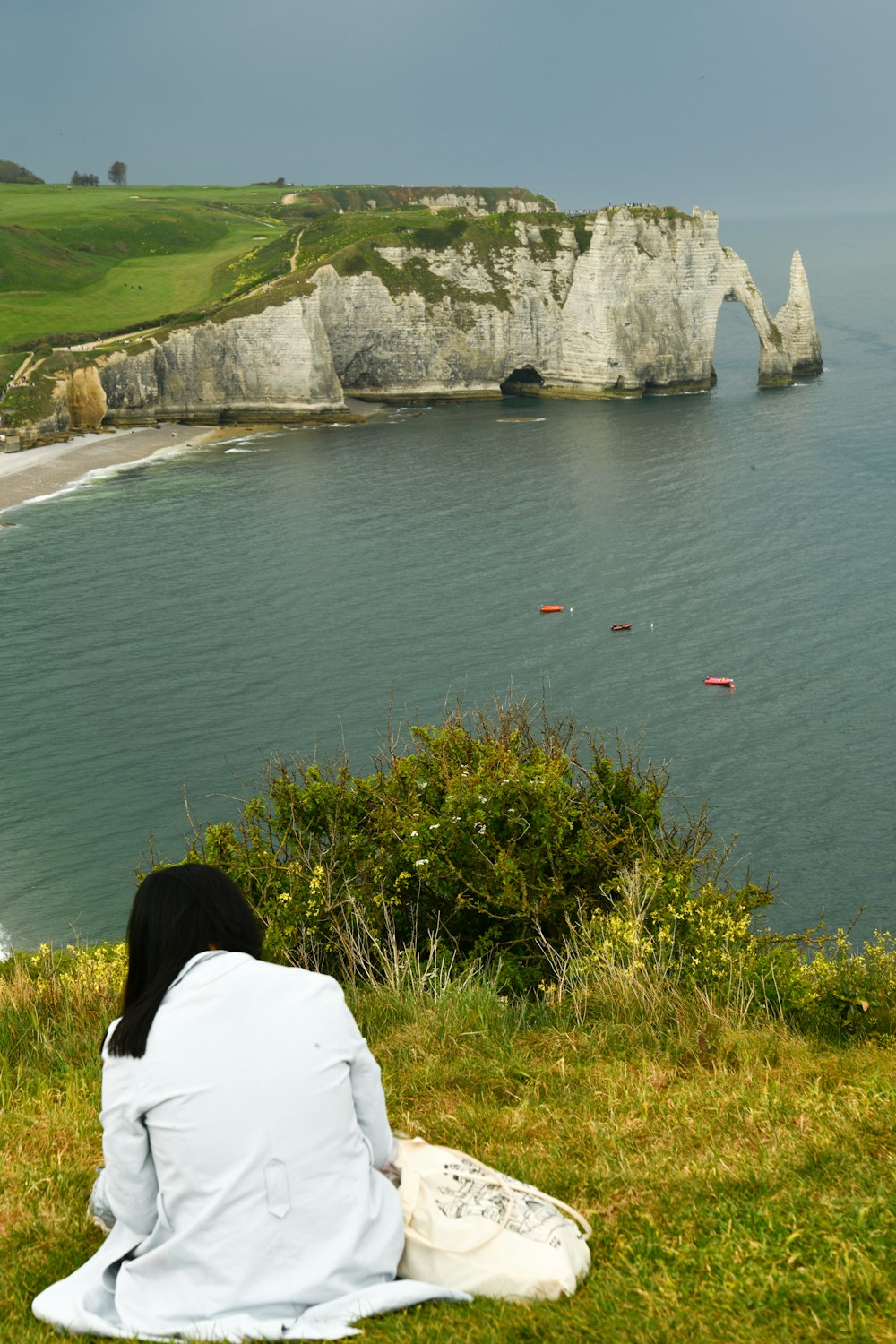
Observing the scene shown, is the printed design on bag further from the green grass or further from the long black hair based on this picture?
the green grass

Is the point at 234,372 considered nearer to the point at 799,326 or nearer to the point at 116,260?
the point at 116,260

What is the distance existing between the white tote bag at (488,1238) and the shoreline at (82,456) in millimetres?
54449

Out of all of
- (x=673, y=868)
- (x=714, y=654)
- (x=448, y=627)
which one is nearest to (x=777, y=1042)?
(x=673, y=868)

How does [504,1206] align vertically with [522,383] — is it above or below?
below

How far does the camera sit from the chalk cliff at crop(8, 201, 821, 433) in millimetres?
76625

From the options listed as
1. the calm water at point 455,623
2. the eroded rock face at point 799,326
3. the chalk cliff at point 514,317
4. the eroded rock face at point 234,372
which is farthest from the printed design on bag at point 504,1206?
the eroded rock face at point 799,326

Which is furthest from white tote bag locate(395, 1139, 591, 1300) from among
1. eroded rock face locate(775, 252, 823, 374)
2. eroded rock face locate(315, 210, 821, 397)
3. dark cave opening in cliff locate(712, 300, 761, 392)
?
dark cave opening in cliff locate(712, 300, 761, 392)

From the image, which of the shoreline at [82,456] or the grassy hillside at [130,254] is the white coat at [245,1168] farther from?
the grassy hillside at [130,254]

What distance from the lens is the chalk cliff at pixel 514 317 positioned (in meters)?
76.6

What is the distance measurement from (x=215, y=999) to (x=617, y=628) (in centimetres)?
3397

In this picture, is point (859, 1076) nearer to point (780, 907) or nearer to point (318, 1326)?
point (318, 1326)

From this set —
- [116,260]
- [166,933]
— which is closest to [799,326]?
[116,260]

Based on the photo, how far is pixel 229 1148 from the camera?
4219 millimetres

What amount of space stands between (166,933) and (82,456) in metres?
66.3
